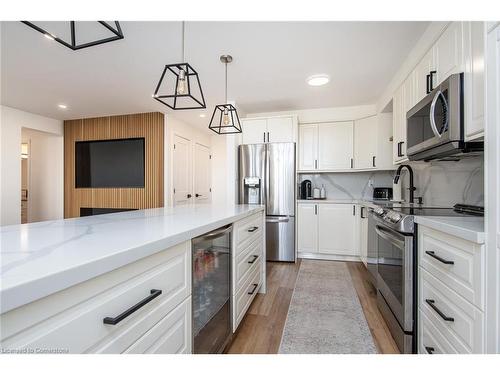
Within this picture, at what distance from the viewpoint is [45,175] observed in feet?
16.6

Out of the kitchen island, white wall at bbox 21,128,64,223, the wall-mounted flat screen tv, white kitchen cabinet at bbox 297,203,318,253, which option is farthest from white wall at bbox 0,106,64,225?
white kitchen cabinet at bbox 297,203,318,253

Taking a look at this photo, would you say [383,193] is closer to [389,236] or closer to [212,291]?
[389,236]

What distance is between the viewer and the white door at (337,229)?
365 centimetres

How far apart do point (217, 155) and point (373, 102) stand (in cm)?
383

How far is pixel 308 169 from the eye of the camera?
4066mm

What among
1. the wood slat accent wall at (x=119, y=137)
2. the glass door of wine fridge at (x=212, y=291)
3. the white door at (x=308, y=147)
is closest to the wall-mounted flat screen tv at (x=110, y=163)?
the wood slat accent wall at (x=119, y=137)

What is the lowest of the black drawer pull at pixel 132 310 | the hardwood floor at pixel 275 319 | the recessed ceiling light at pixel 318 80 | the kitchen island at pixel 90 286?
the hardwood floor at pixel 275 319

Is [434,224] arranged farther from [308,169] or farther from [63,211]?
[63,211]

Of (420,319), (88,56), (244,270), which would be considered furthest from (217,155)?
(420,319)

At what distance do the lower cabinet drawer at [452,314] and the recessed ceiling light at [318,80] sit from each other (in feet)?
7.39

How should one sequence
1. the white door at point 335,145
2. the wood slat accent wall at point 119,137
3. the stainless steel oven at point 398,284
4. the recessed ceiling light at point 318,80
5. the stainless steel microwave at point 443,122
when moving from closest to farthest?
the stainless steel microwave at point 443,122, the stainless steel oven at point 398,284, the recessed ceiling light at point 318,80, the white door at point 335,145, the wood slat accent wall at point 119,137

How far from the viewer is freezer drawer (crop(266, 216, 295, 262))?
3705mm

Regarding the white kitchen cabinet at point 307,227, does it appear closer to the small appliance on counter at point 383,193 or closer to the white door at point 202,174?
the small appliance on counter at point 383,193

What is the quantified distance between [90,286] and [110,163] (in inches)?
189
